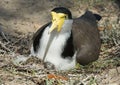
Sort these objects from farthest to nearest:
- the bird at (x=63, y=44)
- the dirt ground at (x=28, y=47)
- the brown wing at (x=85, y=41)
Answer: the brown wing at (x=85, y=41)
the bird at (x=63, y=44)
the dirt ground at (x=28, y=47)

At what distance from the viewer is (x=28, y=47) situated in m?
6.12

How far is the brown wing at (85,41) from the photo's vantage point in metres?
5.73

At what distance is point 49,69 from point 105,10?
2.77 metres

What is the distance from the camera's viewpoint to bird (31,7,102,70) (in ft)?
17.3

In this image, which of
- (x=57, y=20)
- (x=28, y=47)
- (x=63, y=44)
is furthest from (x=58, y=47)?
(x=28, y=47)

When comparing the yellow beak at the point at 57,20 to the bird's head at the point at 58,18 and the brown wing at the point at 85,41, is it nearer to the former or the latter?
the bird's head at the point at 58,18

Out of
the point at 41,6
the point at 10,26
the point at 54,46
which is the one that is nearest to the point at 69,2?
the point at 41,6

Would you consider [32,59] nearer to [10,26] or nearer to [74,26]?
[74,26]

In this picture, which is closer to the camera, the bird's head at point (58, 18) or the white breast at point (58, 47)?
the bird's head at point (58, 18)

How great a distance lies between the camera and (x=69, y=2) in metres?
8.09

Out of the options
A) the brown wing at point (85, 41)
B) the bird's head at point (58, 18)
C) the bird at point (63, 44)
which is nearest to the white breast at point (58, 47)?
the bird at point (63, 44)

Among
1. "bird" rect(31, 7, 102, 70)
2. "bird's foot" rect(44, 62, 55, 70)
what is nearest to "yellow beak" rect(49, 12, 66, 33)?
"bird" rect(31, 7, 102, 70)

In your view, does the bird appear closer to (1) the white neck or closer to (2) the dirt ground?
(1) the white neck

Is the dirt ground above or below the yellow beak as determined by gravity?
below
